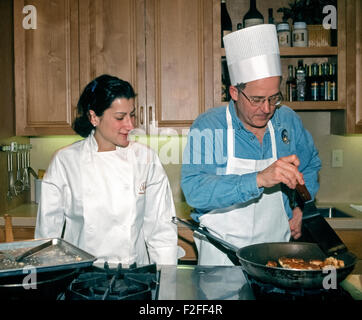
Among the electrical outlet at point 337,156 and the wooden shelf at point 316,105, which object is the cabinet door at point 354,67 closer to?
the wooden shelf at point 316,105

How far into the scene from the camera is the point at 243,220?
5.55 ft

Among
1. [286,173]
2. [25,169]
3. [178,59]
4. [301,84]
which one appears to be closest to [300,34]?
[301,84]

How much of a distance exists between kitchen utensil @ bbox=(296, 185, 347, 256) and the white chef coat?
60cm

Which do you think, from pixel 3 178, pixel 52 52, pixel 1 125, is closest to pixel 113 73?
pixel 52 52

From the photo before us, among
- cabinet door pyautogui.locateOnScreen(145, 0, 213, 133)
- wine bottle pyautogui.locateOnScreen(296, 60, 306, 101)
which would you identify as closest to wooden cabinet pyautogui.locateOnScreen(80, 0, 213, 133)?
cabinet door pyautogui.locateOnScreen(145, 0, 213, 133)

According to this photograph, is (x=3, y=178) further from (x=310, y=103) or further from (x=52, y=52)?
(x=310, y=103)

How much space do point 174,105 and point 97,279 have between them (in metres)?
1.65

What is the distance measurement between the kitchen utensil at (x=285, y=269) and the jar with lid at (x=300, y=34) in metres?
1.63

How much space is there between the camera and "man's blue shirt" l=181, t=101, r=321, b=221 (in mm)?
1463

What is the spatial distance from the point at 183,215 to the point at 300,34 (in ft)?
4.32

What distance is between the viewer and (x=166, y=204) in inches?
69.0

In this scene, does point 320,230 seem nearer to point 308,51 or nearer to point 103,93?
Answer: point 103,93

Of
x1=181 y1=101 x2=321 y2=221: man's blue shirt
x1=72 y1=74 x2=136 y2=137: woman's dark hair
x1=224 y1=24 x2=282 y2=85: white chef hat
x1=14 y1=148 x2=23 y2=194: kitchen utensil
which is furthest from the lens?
x1=14 y1=148 x2=23 y2=194: kitchen utensil

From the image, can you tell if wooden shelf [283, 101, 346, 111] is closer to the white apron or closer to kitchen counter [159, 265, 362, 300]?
the white apron
